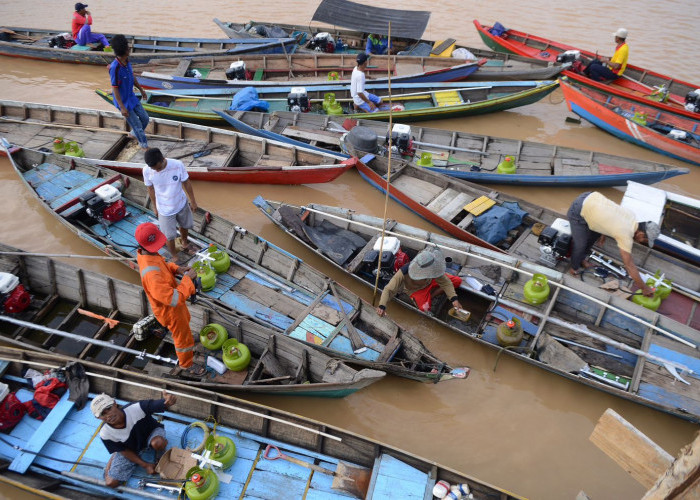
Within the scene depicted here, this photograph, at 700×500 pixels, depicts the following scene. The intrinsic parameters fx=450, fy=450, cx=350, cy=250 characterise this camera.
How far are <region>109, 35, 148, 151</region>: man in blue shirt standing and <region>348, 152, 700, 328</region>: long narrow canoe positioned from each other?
4466mm

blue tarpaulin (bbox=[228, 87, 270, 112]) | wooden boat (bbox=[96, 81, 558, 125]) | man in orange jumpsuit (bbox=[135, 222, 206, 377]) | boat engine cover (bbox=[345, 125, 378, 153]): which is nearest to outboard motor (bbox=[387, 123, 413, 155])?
boat engine cover (bbox=[345, 125, 378, 153])

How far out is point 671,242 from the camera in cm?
748

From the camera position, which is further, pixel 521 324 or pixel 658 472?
pixel 521 324

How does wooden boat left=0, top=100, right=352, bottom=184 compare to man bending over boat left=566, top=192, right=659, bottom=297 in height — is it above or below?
below

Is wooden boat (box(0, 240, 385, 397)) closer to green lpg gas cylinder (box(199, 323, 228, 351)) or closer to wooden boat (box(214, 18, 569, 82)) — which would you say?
green lpg gas cylinder (box(199, 323, 228, 351))

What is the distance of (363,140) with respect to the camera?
9.58m

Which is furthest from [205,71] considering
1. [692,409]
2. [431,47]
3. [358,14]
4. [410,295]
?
[692,409]

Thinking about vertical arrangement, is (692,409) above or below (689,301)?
below

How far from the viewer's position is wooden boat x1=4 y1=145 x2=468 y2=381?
20.4 feet

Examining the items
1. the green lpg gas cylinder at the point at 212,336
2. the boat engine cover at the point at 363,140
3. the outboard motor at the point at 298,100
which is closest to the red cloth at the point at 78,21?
the outboard motor at the point at 298,100

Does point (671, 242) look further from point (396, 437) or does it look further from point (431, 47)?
point (431, 47)

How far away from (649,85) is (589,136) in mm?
2830

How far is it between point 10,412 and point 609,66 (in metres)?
15.2

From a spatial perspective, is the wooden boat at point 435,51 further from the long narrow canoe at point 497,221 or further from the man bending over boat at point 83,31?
the long narrow canoe at point 497,221
